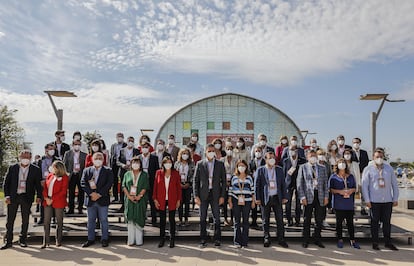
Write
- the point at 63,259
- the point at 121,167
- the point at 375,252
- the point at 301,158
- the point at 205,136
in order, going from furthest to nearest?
the point at 205,136 → the point at 121,167 → the point at 301,158 → the point at 375,252 → the point at 63,259

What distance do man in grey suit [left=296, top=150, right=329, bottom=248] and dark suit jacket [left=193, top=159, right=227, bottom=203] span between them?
1.62m

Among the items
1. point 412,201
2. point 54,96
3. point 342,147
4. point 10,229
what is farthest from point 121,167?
point 412,201

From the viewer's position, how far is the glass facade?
32875mm

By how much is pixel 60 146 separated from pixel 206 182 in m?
4.17

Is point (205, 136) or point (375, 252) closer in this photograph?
point (375, 252)

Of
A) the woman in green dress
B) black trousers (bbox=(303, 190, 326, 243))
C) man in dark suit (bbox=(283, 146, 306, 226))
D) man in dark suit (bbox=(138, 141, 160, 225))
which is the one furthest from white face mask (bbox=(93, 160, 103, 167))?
black trousers (bbox=(303, 190, 326, 243))

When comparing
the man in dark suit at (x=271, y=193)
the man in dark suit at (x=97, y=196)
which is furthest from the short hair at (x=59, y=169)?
the man in dark suit at (x=271, y=193)

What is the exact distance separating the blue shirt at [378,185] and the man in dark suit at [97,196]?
5.27 metres

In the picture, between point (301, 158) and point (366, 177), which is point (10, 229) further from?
point (366, 177)

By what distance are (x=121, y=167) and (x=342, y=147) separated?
18.4 ft

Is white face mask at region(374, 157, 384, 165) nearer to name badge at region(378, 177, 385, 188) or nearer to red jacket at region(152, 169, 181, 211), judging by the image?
name badge at region(378, 177, 385, 188)

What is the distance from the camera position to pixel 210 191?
7.45 m

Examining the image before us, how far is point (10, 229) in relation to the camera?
24.5ft

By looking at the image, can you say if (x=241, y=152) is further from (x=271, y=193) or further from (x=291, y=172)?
(x=271, y=193)
